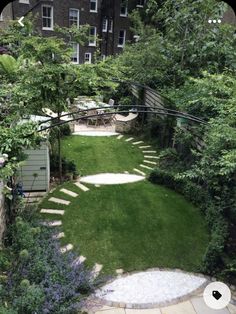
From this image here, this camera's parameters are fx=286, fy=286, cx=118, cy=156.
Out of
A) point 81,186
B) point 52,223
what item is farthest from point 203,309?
point 81,186

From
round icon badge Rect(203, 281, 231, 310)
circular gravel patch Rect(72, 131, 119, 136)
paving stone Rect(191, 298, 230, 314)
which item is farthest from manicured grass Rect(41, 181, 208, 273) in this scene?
circular gravel patch Rect(72, 131, 119, 136)

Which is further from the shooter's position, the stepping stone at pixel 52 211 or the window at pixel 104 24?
the window at pixel 104 24

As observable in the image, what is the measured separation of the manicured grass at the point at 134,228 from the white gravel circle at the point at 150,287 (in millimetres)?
224

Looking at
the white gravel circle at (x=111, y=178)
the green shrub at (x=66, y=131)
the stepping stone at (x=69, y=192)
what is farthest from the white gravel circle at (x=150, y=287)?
the green shrub at (x=66, y=131)

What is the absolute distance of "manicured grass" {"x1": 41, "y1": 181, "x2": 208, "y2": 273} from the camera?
5.52 metres

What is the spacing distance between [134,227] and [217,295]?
8.19 ft

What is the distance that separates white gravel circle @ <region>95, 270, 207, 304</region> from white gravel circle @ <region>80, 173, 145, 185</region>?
359 centimetres

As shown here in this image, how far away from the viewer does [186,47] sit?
10656 mm

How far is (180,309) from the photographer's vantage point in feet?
14.8

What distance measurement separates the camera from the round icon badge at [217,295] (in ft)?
13.7

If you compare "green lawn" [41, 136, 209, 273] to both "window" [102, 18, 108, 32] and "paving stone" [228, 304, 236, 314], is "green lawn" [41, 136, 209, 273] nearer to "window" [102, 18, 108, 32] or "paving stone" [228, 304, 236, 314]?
"paving stone" [228, 304, 236, 314]

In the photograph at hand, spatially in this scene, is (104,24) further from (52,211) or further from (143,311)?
(143,311)

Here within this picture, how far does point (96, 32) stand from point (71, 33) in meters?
15.4

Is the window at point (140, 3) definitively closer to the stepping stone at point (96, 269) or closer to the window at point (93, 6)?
the window at point (93, 6)
